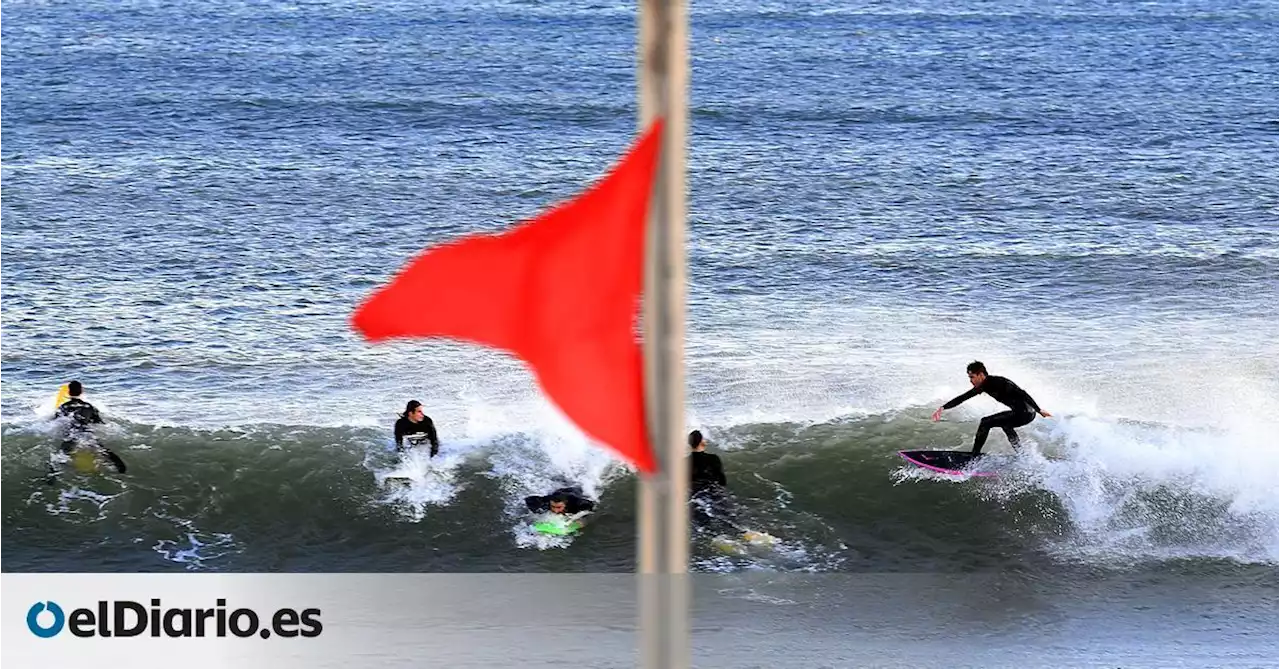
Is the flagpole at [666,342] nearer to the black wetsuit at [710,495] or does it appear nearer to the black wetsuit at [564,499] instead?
the black wetsuit at [710,495]

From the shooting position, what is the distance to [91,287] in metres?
23.0

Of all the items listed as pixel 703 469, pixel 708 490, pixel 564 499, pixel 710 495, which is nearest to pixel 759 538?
pixel 710 495

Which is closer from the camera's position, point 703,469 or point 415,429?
point 703,469

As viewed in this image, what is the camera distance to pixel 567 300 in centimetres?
359

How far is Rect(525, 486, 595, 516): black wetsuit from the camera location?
15.7 meters

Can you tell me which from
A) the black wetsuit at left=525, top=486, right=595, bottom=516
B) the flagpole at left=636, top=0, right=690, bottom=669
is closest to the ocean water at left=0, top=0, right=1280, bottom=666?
the black wetsuit at left=525, top=486, right=595, bottom=516

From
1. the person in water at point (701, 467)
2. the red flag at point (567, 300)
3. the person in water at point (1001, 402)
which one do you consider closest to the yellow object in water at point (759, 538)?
the person in water at point (701, 467)

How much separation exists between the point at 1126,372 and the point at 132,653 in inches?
493

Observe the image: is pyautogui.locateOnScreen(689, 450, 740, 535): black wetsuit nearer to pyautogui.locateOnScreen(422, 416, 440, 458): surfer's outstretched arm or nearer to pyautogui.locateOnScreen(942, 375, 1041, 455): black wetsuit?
pyautogui.locateOnScreen(942, 375, 1041, 455): black wetsuit

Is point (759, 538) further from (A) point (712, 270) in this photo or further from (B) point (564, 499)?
(A) point (712, 270)

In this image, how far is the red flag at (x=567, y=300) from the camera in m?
3.50

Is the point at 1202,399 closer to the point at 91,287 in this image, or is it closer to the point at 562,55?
the point at 91,287

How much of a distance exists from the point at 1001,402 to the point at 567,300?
1239 centimetres

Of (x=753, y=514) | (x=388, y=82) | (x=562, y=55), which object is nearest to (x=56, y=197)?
(x=388, y=82)
